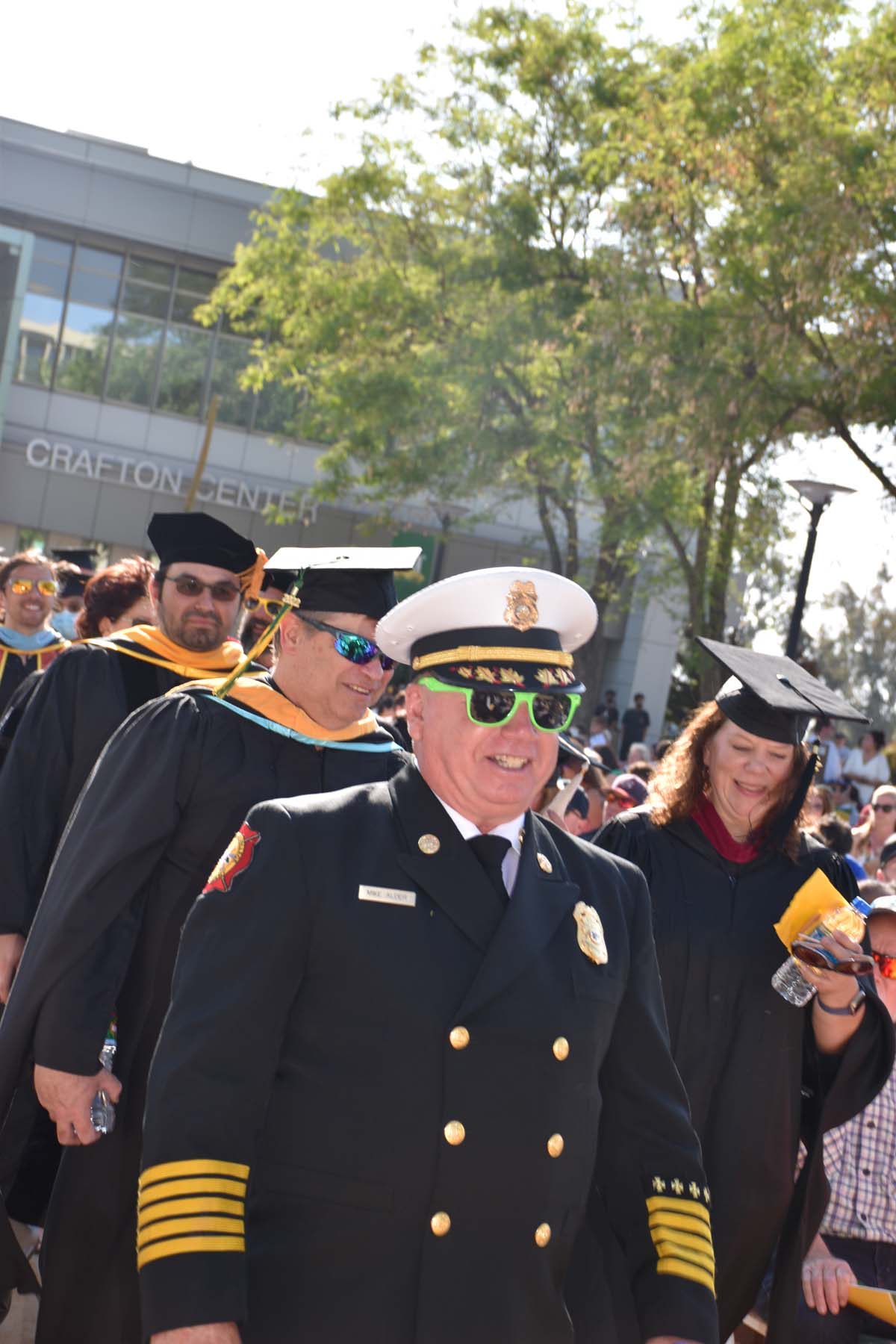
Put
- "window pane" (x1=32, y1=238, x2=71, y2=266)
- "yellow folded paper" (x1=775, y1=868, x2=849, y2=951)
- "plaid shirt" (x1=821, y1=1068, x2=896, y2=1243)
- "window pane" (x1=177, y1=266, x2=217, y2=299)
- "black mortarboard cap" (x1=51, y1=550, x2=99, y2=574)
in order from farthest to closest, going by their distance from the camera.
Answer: "window pane" (x1=177, y1=266, x2=217, y2=299) < "window pane" (x1=32, y1=238, x2=71, y2=266) < "black mortarboard cap" (x1=51, y1=550, x2=99, y2=574) < "plaid shirt" (x1=821, y1=1068, x2=896, y2=1243) < "yellow folded paper" (x1=775, y1=868, x2=849, y2=951)

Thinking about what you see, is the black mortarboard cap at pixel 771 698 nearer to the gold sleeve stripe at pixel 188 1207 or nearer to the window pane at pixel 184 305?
the gold sleeve stripe at pixel 188 1207

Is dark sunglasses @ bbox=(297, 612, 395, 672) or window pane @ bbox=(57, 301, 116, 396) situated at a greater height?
window pane @ bbox=(57, 301, 116, 396)

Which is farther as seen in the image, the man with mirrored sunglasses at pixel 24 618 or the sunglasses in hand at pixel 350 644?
the man with mirrored sunglasses at pixel 24 618

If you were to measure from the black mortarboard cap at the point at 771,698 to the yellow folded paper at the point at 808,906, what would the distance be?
528 mm

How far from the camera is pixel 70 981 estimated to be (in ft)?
13.2

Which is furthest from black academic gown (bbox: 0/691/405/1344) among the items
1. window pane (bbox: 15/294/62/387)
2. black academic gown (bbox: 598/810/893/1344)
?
window pane (bbox: 15/294/62/387)

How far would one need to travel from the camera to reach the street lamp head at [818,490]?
1598 cm

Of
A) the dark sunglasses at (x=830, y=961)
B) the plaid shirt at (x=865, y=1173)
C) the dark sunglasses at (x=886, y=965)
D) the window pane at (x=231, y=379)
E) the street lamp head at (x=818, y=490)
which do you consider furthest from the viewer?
the window pane at (x=231, y=379)

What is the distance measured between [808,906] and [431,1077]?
2.00 meters

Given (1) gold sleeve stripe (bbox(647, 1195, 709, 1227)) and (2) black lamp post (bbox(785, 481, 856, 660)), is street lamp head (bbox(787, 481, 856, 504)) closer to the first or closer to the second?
(2) black lamp post (bbox(785, 481, 856, 660))

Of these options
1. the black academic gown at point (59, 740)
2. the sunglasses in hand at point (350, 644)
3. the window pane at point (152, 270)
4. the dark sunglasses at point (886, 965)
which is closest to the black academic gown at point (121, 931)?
the sunglasses in hand at point (350, 644)

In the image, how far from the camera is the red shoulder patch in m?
2.66

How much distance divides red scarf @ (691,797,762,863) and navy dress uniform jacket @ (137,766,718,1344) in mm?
2088

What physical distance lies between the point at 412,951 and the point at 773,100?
1678cm
